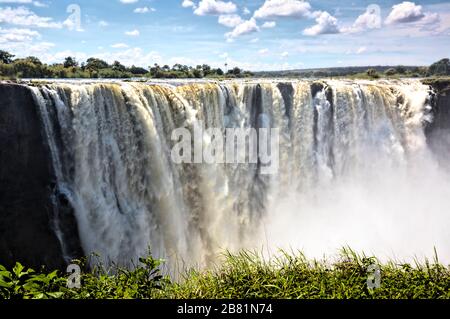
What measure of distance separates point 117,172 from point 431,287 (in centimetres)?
840

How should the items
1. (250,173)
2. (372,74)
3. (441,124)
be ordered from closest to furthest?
(250,173)
(441,124)
(372,74)

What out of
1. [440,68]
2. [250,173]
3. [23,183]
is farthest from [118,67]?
[440,68]

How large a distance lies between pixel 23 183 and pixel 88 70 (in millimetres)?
17352

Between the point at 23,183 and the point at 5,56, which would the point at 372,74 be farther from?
the point at 23,183

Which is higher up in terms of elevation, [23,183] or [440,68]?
[440,68]

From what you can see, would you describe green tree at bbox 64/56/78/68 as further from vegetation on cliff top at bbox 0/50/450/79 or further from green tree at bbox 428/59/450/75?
green tree at bbox 428/59/450/75

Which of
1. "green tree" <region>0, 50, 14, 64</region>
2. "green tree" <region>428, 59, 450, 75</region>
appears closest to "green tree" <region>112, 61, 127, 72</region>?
"green tree" <region>0, 50, 14, 64</region>

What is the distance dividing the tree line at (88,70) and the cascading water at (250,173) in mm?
6699

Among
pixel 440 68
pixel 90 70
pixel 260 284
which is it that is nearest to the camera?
pixel 260 284

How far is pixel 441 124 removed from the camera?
22.7m

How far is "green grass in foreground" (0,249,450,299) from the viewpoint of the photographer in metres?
4.75

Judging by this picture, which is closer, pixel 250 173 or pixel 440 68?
pixel 250 173

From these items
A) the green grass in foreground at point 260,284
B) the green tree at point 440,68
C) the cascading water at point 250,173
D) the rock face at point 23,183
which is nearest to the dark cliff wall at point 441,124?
the cascading water at point 250,173

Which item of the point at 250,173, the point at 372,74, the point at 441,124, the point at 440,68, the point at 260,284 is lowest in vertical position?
the point at 250,173
